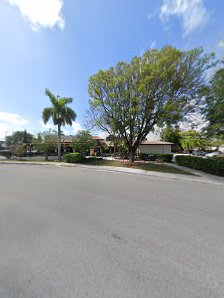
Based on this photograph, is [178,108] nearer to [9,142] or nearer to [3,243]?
[3,243]

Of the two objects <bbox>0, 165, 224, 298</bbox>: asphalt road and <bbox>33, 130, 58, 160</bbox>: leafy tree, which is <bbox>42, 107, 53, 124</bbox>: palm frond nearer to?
<bbox>33, 130, 58, 160</bbox>: leafy tree

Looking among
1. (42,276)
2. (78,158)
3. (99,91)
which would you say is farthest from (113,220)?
(78,158)

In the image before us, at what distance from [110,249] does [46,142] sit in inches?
957

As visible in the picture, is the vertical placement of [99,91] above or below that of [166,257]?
above

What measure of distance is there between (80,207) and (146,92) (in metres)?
12.4

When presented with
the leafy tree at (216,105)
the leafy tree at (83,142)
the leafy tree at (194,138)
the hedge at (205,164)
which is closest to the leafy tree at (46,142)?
the leafy tree at (83,142)

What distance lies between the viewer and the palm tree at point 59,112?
22203 mm

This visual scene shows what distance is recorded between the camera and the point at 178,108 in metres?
14.7

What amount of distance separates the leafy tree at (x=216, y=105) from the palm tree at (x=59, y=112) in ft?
54.7

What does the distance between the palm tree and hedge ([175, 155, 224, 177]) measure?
15639 mm

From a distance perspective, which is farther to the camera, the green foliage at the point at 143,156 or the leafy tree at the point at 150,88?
the green foliage at the point at 143,156

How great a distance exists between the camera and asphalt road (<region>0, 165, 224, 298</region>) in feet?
7.04

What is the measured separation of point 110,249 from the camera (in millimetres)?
2988

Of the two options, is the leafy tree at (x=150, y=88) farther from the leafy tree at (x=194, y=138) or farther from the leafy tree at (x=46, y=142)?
the leafy tree at (x=46, y=142)
